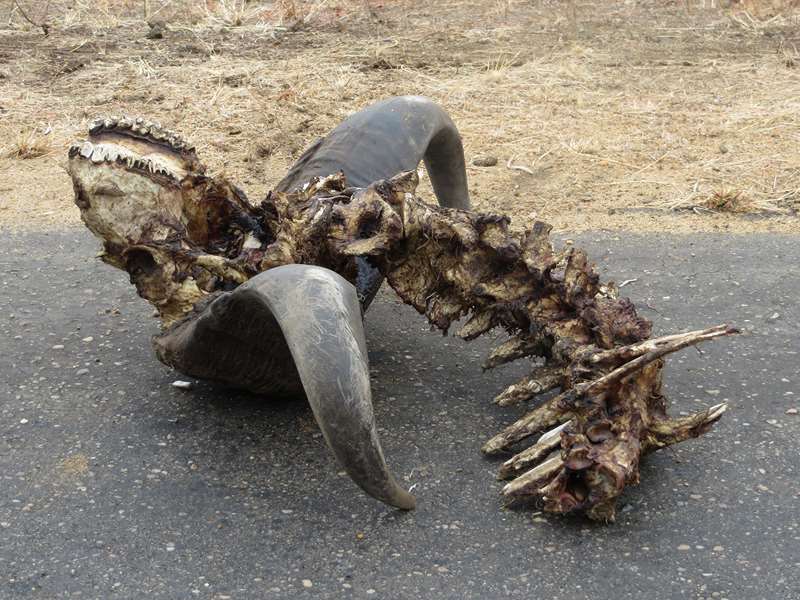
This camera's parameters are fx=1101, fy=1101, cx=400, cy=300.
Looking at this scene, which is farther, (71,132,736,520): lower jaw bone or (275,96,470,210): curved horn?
(275,96,470,210): curved horn

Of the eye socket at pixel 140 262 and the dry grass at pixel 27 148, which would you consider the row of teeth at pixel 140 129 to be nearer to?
the eye socket at pixel 140 262

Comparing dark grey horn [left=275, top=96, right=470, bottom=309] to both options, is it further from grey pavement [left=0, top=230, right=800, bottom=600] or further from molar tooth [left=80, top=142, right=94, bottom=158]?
molar tooth [left=80, top=142, right=94, bottom=158]

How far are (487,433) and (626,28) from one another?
711cm

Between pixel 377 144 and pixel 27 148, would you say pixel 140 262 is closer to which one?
pixel 377 144

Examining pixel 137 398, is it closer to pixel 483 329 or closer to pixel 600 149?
pixel 483 329

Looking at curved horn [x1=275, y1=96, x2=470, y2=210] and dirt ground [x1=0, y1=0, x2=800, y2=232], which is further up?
curved horn [x1=275, y1=96, x2=470, y2=210]

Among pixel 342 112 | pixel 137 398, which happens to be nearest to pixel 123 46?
pixel 342 112

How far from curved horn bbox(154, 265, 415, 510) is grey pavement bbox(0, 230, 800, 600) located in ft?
0.79

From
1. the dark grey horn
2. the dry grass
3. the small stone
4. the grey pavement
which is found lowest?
the dry grass

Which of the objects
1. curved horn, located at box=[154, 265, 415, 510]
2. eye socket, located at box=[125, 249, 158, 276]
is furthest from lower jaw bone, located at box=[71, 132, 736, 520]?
curved horn, located at box=[154, 265, 415, 510]

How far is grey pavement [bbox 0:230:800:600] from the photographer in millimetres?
2922

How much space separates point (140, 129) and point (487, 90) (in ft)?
15.1

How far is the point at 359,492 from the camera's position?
3.27m

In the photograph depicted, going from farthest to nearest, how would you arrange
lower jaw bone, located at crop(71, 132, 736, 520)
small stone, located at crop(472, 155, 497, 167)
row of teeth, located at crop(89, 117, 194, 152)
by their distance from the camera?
1. small stone, located at crop(472, 155, 497, 167)
2. row of teeth, located at crop(89, 117, 194, 152)
3. lower jaw bone, located at crop(71, 132, 736, 520)
